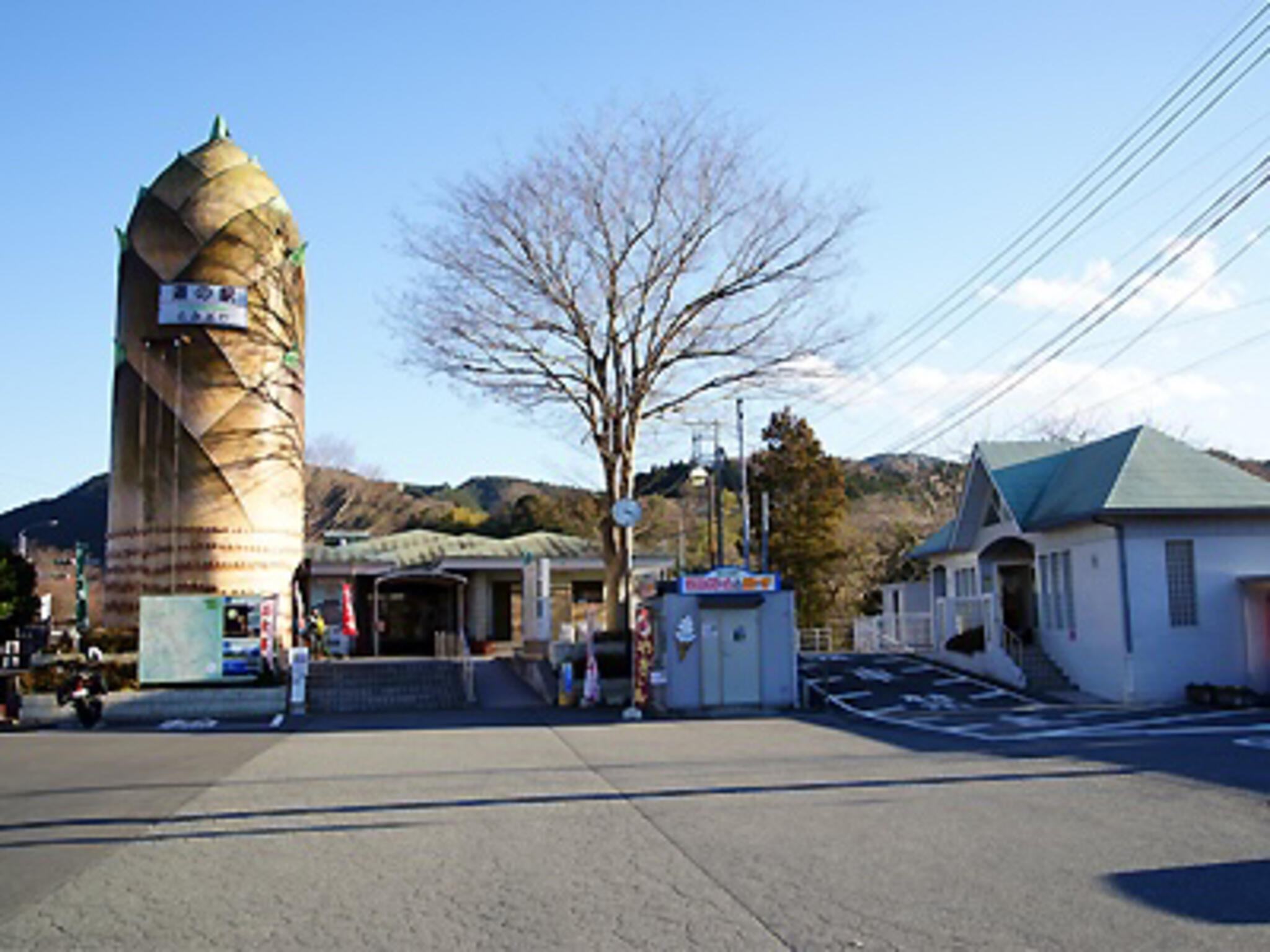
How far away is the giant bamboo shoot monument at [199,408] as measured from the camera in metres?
30.6

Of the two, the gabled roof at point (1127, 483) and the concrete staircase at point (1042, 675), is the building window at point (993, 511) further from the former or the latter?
the concrete staircase at point (1042, 675)

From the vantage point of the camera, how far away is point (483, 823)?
32.6 ft

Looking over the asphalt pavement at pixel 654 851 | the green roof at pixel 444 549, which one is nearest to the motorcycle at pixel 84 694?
the asphalt pavement at pixel 654 851

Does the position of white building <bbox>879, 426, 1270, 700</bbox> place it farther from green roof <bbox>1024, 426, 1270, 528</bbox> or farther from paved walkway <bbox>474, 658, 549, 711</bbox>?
paved walkway <bbox>474, 658, 549, 711</bbox>

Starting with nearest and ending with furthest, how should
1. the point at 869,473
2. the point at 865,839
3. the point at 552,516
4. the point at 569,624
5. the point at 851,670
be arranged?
the point at 865,839
the point at 851,670
the point at 569,624
the point at 552,516
the point at 869,473

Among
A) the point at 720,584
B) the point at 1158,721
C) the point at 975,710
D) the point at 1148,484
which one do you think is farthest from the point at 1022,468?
the point at 1158,721

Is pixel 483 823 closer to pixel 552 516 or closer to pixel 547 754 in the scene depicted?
pixel 547 754

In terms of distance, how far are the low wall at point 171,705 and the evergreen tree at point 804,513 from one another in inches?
1101

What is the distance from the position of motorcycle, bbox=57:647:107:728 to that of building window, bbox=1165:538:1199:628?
2043 centimetres

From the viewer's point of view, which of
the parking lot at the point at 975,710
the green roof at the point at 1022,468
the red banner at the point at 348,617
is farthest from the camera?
the red banner at the point at 348,617

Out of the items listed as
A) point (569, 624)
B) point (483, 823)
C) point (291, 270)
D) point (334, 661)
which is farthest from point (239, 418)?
point (483, 823)

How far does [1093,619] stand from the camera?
23.8 meters

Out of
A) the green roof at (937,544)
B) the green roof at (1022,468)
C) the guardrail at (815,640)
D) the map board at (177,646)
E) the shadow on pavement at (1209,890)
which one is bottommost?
the shadow on pavement at (1209,890)

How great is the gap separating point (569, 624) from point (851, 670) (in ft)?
32.9
